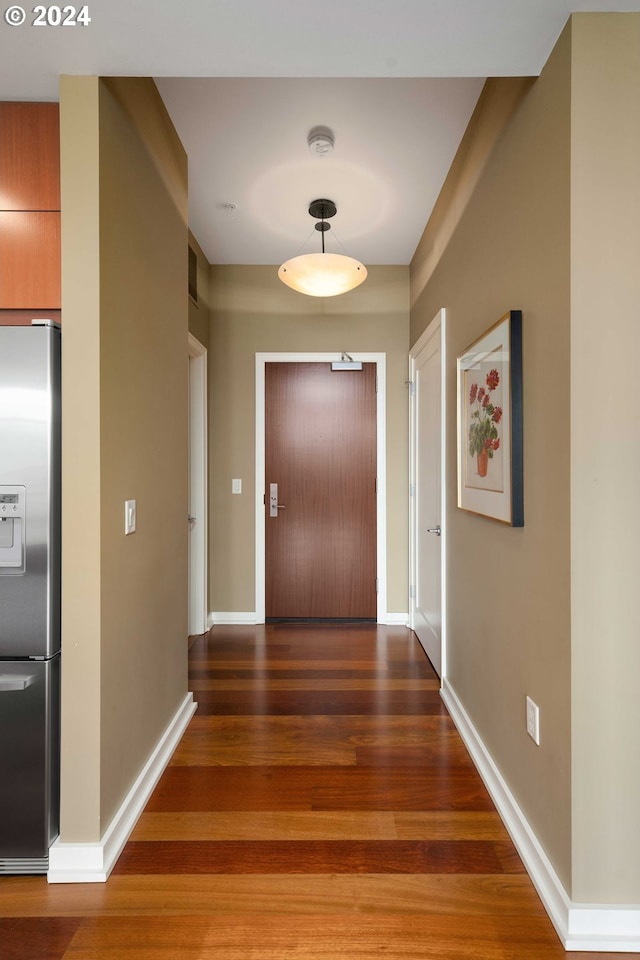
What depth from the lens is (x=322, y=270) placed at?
291 cm

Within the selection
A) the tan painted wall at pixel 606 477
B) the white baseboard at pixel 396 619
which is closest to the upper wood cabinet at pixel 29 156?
the tan painted wall at pixel 606 477

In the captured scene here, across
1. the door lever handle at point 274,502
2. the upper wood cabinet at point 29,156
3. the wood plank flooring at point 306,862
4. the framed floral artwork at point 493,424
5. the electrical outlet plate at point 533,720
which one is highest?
the upper wood cabinet at point 29,156

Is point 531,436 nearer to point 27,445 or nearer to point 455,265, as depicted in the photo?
point 455,265

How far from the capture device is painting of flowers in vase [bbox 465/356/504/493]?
76.9 inches

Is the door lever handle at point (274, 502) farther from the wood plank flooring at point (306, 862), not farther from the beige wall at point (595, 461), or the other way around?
the beige wall at point (595, 461)

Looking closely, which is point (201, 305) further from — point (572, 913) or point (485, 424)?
point (572, 913)

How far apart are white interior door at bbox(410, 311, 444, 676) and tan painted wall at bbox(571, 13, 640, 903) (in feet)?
4.88

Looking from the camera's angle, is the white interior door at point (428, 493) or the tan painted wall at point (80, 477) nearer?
the tan painted wall at point (80, 477)

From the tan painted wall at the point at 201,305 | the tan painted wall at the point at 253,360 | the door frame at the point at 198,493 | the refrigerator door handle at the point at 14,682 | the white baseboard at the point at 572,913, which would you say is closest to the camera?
the white baseboard at the point at 572,913

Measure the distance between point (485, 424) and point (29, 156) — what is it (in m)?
1.84

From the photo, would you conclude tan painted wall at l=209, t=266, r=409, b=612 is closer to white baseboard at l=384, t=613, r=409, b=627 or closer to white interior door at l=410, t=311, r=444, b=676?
white baseboard at l=384, t=613, r=409, b=627

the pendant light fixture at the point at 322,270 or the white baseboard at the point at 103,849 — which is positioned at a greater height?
the pendant light fixture at the point at 322,270

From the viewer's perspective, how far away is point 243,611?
4.23 meters

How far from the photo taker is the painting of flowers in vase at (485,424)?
1.95 meters
